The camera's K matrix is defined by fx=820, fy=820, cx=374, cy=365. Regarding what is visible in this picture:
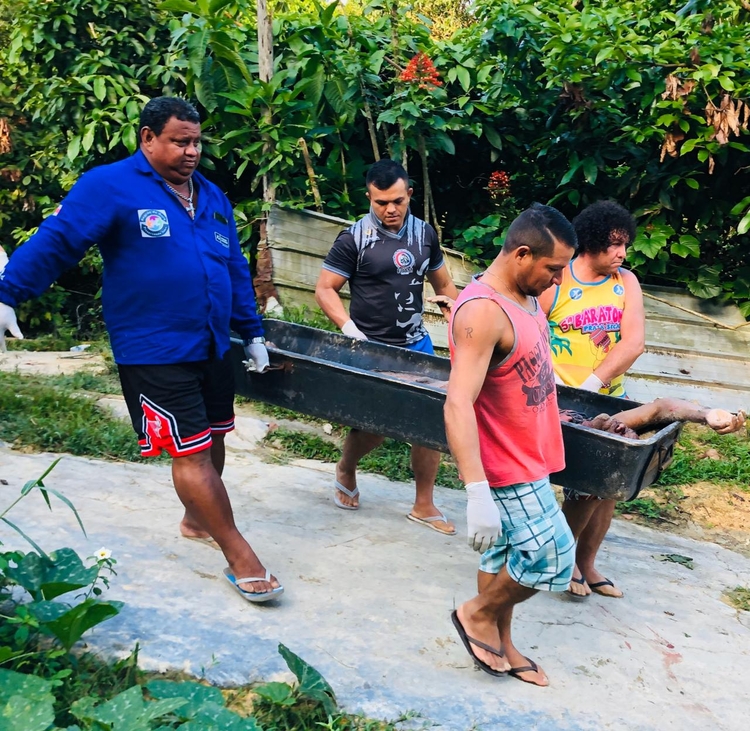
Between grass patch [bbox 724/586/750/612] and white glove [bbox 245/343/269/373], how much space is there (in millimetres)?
2513

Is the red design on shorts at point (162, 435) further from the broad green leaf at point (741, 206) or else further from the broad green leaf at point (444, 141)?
the broad green leaf at point (741, 206)

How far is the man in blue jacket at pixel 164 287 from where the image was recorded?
2973 mm

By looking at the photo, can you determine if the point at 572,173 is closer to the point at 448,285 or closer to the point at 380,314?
the point at 448,285

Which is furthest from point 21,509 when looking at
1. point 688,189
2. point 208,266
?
point 688,189

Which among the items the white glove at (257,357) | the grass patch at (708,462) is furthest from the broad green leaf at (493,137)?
the white glove at (257,357)

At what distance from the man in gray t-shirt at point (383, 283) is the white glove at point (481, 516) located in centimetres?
175

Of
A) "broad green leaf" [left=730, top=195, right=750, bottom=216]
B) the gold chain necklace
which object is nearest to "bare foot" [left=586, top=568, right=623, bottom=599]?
the gold chain necklace

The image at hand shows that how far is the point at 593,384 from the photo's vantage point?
12.3 ft

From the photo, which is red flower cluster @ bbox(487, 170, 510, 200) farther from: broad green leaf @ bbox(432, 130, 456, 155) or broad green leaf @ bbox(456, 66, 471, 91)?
broad green leaf @ bbox(456, 66, 471, 91)

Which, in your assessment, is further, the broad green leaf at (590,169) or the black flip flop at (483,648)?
the broad green leaf at (590,169)

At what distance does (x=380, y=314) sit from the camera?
4332 mm

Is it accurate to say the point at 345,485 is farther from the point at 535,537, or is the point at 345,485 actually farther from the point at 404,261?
the point at 535,537

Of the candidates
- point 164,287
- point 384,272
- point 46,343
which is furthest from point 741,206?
point 46,343

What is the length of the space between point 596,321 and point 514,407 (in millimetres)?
1261
